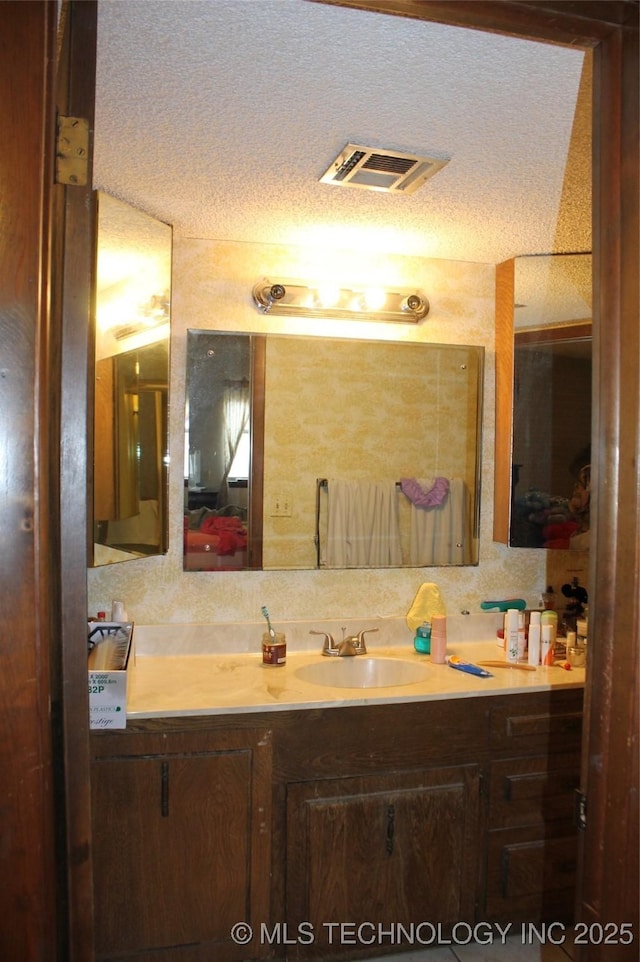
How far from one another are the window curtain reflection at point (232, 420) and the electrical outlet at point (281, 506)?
17 centimetres

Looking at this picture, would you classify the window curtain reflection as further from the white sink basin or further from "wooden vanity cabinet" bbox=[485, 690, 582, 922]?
"wooden vanity cabinet" bbox=[485, 690, 582, 922]

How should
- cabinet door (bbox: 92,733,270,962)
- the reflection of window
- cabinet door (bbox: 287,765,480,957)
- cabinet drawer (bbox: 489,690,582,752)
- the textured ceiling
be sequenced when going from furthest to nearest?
1. the reflection of window
2. cabinet drawer (bbox: 489,690,582,752)
3. cabinet door (bbox: 287,765,480,957)
4. cabinet door (bbox: 92,733,270,962)
5. the textured ceiling

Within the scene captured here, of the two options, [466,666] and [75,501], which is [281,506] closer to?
[466,666]

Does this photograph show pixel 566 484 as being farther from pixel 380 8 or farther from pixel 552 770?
pixel 380 8

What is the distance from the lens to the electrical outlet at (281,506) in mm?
2568

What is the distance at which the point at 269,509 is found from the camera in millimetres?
2564

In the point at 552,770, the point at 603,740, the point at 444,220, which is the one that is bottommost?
the point at 552,770

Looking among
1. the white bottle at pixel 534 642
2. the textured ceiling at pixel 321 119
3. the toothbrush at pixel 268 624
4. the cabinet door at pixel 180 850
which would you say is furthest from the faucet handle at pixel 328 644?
the textured ceiling at pixel 321 119

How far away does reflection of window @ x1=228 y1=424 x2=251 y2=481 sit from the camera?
2521mm

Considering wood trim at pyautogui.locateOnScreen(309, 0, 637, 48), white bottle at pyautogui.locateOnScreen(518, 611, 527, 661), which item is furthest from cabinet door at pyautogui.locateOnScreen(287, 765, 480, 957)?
wood trim at pyautogui.locateOnScreen(309, 0, 637, 48)

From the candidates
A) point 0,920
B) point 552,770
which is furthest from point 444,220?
point 0,920

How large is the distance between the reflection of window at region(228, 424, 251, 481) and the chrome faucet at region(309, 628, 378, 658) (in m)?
0.62

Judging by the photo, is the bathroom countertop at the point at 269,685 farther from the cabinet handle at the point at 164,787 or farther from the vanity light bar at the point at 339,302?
the vanity light bar at the point at 339,302

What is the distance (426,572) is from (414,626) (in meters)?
0.22
